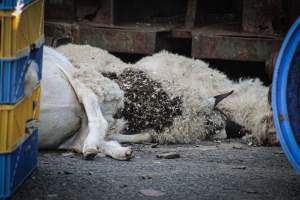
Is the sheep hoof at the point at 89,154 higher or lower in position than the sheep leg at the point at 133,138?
higher

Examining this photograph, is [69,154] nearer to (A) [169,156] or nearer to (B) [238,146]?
(A) [169,156]

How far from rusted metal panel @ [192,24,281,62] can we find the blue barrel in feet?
7.28

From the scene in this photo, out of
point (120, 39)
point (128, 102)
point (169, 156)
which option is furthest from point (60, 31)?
point (169, 156)

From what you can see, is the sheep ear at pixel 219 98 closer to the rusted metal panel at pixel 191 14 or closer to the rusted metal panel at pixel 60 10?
the rusted metal panel at pixel 191 14

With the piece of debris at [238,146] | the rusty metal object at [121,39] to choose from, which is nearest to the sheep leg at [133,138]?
the piece of debris at [238,146]

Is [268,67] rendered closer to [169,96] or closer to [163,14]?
[169,96]

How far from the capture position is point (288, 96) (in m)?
4.61

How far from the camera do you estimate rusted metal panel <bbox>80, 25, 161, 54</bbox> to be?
701 cm

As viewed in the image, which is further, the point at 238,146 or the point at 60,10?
the point at 60,10

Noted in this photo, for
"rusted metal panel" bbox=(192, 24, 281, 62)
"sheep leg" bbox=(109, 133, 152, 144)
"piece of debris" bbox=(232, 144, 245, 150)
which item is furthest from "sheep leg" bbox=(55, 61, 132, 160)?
"rusted metal panel" bbox=(192, 24, 281, 62)

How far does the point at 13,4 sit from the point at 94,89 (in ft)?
6.22

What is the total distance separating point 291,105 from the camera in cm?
463

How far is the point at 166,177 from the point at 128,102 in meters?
1.38

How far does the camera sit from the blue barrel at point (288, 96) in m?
4.49
